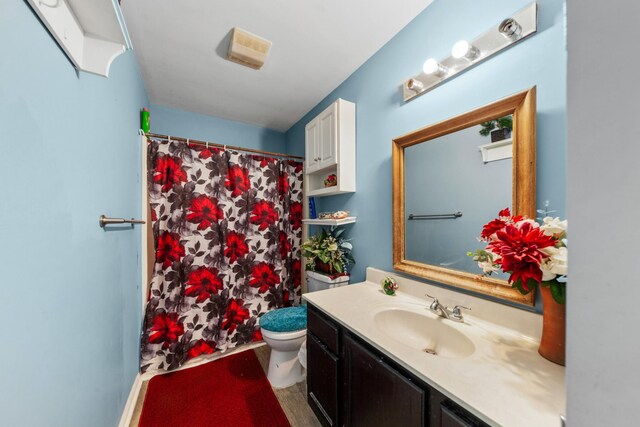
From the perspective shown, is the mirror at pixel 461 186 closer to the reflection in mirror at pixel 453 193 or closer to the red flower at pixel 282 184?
the reflection in mirror at pixel 453 193

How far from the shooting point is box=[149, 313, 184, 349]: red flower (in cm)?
189

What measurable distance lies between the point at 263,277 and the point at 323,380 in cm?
125

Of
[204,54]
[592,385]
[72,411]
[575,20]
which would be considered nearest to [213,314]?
[72,411]

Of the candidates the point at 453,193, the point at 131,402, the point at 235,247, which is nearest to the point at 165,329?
the point at 131,402

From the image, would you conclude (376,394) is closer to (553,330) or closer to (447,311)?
(447,311)

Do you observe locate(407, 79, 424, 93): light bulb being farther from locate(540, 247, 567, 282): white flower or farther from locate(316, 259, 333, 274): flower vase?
locate(316, 259, 333, 274): flower vase

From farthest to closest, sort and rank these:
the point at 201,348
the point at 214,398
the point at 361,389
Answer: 1. the point at 201,348
2. the point at 214,398
3. the point at 361,389

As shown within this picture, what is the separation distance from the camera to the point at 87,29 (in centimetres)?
78

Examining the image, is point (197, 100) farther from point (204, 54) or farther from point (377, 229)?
point (377, 229)

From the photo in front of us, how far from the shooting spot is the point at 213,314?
6.97ft

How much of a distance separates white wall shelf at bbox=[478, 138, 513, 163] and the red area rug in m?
1.82

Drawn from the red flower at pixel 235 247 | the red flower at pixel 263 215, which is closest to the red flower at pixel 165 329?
the red flower at pixel 235 247

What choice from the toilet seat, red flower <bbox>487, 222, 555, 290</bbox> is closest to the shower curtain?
the toilet seat

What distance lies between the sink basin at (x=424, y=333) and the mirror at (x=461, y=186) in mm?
213
